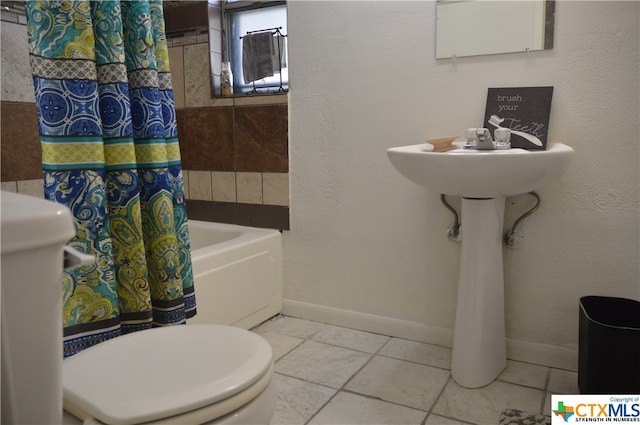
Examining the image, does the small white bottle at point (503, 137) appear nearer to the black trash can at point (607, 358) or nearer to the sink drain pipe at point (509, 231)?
the sink drain pipe at point (509, 231)

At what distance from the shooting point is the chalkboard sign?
5.72 feet

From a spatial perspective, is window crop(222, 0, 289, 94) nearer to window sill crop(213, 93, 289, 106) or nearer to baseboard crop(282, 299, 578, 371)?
window sill crop(213, 93, 289, 106)

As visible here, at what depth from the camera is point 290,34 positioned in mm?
2234

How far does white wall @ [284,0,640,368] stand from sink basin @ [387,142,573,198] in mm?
314

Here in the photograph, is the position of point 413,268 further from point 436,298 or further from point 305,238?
point 305,238

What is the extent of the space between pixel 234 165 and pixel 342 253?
0.71 m

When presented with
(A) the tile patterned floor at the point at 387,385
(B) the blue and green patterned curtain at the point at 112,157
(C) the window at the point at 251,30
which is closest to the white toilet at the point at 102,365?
(B) the blue and green patterned curtain at the point at 112,157

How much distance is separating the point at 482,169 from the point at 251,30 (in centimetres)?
154

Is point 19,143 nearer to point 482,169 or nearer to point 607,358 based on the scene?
point 482,169

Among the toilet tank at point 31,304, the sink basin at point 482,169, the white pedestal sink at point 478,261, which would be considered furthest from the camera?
the white pedestal sink at point 478,261

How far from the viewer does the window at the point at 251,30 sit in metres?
2.38

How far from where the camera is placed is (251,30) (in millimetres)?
2457

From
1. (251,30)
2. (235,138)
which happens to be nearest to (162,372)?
(235,138)

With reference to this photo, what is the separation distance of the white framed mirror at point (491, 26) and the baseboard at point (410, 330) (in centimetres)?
113
